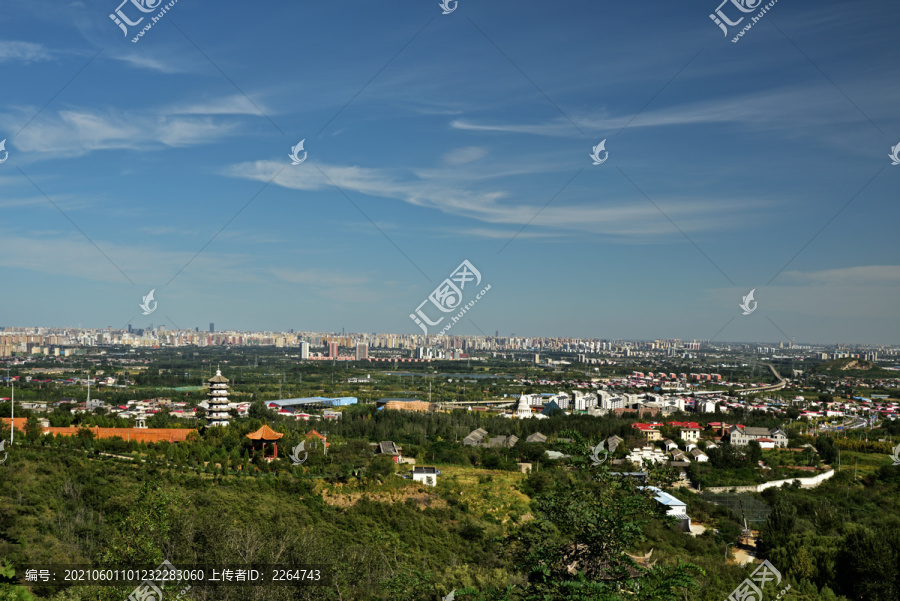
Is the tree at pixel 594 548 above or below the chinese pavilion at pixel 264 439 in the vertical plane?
above

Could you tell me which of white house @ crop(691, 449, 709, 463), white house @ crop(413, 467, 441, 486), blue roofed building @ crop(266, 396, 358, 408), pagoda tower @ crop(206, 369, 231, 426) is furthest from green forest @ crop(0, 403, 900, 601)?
blue roofed building @ crop(266, 396, 358, 408)

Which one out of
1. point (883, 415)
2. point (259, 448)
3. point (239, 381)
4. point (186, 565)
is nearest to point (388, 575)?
point (186, 565)

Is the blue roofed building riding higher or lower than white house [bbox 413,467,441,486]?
higher

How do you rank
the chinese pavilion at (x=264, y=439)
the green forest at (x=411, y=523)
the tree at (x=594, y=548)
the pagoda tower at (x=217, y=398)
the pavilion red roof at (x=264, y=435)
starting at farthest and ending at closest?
the pagoda tower at (x=217, y=398), the pavilion red roof at (x=264, y=435), the chinese pavilion at (x=264, y=439), the green forest at (x=411, y=523), the tree at (x=594, y=548)

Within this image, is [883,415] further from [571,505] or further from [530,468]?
[571,505]

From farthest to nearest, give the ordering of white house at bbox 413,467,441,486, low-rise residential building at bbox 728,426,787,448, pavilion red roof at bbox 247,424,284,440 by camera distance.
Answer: low-rise residential building at bbox 728,426,787,448, pavilion red roof at bbox 247,424,284,440, white house at bbox 413,467,441,486

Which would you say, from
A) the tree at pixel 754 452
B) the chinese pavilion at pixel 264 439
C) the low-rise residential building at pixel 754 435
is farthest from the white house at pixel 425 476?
the low-rise residential building at pixel 754 435

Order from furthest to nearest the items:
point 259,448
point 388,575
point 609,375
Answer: point 609,375
point 259,448
point 388,575

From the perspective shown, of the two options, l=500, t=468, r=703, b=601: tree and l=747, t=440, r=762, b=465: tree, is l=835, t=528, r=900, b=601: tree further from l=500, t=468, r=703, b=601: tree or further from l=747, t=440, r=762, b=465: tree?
l=747, t=440, r=762, b=465: tree

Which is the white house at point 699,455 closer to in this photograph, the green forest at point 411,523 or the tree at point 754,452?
the tree at point 754,452

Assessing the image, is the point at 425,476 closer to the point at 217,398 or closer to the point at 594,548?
the point at 217,398

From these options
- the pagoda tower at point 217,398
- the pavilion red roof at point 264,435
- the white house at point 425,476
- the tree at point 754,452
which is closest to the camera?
the white house at point 425,476
